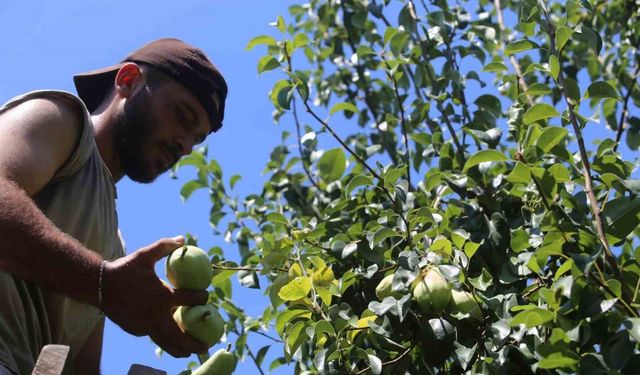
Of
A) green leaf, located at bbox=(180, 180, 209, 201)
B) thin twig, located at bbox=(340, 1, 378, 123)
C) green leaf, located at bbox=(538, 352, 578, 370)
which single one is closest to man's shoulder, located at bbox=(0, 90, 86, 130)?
green leaf, located at bbox=(538, 352, 578, 370)

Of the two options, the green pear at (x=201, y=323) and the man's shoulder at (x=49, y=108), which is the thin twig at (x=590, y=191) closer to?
the green pear at (x=201, y=323)

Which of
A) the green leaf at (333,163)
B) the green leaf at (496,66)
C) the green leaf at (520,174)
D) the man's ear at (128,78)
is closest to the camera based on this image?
the green leaf at (520,174)

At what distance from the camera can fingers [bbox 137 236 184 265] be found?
187cm

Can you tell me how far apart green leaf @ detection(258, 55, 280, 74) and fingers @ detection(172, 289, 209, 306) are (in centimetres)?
110

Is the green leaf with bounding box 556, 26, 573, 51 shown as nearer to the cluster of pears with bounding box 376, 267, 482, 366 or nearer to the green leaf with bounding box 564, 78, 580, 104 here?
the green leaf with bounding box 564, 78, 580, 104

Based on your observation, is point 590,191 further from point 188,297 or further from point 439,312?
point 188,297

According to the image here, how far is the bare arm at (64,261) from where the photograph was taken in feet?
5.94

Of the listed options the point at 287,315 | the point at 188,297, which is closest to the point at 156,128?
the point at 287,315

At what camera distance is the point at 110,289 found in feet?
6.04

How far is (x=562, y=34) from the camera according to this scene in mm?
2260

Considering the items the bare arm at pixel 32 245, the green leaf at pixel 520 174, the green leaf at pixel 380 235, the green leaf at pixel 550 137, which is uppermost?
the green leaf at pixel 550 137

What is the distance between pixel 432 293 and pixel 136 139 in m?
0.90

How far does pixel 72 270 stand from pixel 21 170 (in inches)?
10.2

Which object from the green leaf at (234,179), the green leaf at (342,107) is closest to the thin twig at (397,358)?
the green leaf at (342,107)
